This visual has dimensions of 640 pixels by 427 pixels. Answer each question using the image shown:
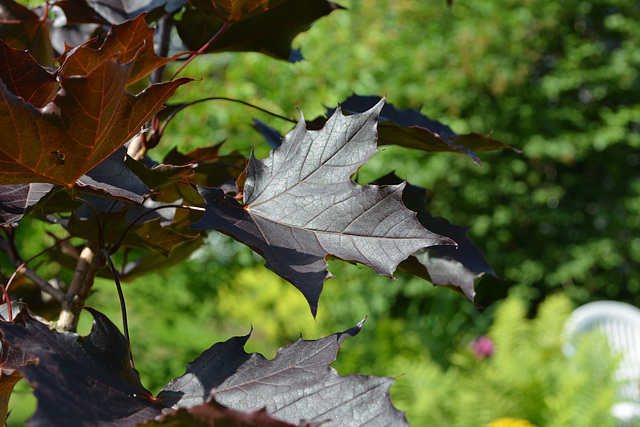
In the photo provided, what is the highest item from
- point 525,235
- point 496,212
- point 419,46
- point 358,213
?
point 358,213

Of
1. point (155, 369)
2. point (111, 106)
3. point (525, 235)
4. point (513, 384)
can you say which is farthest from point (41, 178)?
point (525, 235)

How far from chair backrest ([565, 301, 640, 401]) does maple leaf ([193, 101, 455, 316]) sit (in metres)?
3.36

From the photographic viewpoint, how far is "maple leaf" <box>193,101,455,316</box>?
461 mm

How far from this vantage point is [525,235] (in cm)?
438

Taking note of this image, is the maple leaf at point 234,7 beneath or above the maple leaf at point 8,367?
above

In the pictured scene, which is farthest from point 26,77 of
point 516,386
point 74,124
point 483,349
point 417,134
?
point 483,349

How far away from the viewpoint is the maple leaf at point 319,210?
46 centimetres

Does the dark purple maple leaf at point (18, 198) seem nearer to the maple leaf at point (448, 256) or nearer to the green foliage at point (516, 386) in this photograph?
the maple leaf at point (448, 256)

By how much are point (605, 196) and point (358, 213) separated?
14.7 ft

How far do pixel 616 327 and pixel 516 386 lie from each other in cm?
130

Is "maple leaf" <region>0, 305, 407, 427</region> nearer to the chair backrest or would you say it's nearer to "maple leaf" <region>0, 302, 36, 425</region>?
"maple leaf" <region>0, 302, 36, 425</region>

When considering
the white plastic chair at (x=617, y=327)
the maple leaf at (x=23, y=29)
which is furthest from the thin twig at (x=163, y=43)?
the white plastic chair at (x=617, y=327)

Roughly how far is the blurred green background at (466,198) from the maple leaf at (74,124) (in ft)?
7.63

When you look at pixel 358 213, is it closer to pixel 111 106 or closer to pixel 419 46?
pixel 111 106
